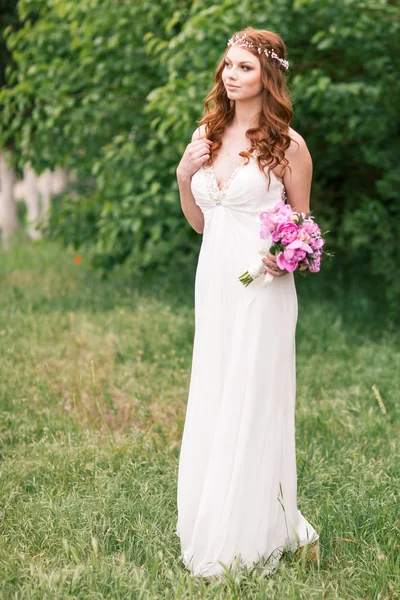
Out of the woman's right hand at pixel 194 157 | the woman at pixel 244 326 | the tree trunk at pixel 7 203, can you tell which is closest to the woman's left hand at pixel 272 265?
the woman at pixel 244 326

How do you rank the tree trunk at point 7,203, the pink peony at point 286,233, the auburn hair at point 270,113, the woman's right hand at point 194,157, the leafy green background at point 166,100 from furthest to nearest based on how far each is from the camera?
the tree trunk at point 7,203
the leafy green background at point 166,100
the woman's right hand at point 194,157
the auburn hair at point 270,113
the pink peony at point 286,233

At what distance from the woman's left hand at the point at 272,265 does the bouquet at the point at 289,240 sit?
17 millimetres

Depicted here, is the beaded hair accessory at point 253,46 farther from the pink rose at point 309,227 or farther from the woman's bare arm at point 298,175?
the pink rose at point 309,227

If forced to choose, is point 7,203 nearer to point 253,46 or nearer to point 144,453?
point 144,453

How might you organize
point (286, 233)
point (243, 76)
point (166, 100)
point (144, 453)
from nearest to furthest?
point (286, 233) → point (243, 76) → point (144, 453) → point (166, 100)

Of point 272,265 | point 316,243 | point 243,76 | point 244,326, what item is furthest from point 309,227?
point 243,76

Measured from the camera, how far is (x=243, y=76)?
302 centimetres

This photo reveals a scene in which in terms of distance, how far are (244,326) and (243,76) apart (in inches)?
38.0

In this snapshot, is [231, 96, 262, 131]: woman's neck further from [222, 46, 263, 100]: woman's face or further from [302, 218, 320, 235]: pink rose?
[302, 218, 320, 235]: pink rose

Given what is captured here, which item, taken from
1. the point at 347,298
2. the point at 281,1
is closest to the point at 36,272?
the point at 347,298

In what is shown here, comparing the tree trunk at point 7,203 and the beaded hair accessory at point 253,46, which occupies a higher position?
the beaded hair accessory at point 253,46

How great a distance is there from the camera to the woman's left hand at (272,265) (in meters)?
2.97

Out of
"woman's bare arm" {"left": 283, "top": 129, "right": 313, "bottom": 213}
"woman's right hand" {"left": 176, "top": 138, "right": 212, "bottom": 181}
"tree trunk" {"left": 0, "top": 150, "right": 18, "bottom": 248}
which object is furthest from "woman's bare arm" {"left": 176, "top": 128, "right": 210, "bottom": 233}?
"tree trunk" {"left": 0, "top": 150, "right": 18, "bottom": 248}

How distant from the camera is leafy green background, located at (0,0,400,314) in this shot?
6.33m
